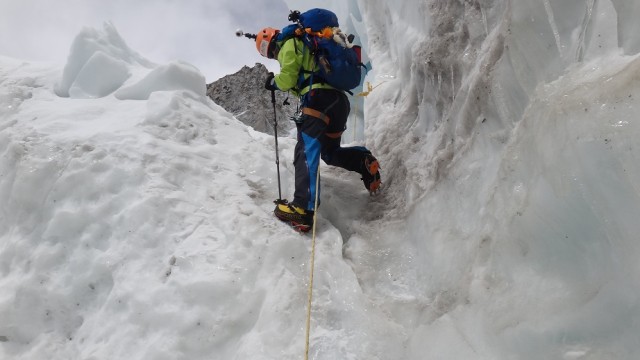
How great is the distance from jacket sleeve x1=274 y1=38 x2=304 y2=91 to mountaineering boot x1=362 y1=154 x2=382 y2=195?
91 cm

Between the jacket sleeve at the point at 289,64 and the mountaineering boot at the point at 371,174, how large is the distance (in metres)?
0.91

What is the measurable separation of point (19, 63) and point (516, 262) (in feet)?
18.2

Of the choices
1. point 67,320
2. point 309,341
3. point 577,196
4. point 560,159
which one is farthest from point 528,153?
point 67,320

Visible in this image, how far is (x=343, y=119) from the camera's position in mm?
4316

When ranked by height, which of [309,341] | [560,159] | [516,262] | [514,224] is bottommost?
[309,341]

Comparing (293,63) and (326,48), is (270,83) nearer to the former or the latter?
(293,63)

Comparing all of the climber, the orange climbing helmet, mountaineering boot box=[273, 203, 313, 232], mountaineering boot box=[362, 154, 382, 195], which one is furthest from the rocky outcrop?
mountaineering boot box=[273, 203, 313, 232]

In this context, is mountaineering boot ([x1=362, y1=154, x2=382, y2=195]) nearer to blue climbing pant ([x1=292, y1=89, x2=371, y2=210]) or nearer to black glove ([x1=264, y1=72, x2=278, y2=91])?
blue climbing pant ([x1=292, y1=89, x2=371, y2=210])

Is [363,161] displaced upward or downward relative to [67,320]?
upward

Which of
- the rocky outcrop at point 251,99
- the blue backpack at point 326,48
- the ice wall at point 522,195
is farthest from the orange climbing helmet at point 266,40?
the rocky outcrop at point 251,99

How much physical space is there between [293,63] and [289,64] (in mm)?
35

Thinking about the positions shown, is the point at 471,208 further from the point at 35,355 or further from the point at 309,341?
the point at 35,355

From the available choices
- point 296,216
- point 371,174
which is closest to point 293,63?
point 371,174

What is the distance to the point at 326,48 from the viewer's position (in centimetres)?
398
